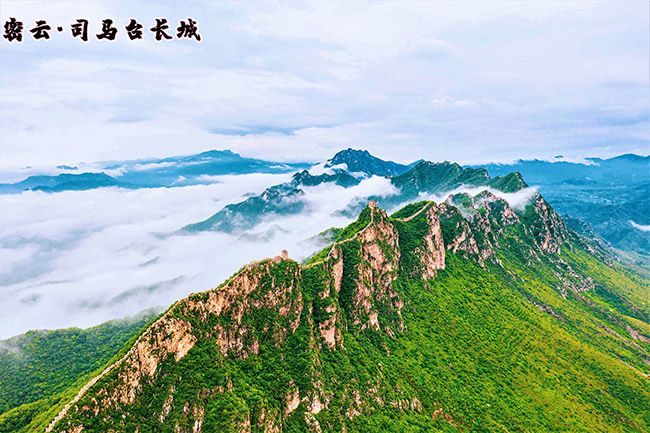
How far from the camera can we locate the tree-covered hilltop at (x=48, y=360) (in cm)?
11125

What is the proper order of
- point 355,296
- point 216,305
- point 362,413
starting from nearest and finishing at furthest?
1. point 216,305
2. point 362,413
3. point 355,296

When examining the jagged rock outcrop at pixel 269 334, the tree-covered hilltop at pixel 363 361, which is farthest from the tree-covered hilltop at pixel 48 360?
the tree-covered hilltop at pixel 363 361

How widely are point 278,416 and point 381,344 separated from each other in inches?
2539

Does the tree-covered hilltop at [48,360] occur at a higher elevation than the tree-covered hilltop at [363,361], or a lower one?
lower

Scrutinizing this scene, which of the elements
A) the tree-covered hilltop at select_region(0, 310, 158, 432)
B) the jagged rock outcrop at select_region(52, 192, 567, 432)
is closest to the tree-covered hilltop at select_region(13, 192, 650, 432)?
the jagged rock outcrop at select_region(52, 192, 567, 432)

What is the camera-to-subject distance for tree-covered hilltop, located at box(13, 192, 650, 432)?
7400cm

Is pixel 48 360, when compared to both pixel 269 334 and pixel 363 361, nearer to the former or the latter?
pixel 269 334

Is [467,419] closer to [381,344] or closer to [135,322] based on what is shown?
[381,344]

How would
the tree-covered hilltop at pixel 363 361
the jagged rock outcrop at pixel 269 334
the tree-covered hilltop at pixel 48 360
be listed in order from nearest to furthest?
the jagged rock outcrop at pixel 269 334
the tree-covered hilltop at pixel 363 361
the tree-covered hilltop at pixel 48 360

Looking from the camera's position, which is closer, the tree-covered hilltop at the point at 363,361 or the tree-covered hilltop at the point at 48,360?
the tree-covered hilltop at the point at 363,361

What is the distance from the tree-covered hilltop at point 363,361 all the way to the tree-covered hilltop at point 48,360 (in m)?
46.7

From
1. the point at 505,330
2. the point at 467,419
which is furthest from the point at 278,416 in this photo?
the point at 505,330

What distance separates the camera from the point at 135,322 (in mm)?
177500

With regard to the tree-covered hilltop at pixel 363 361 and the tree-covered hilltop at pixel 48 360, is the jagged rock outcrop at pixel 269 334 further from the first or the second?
the tree-covered hilltop at pixel 48 360
